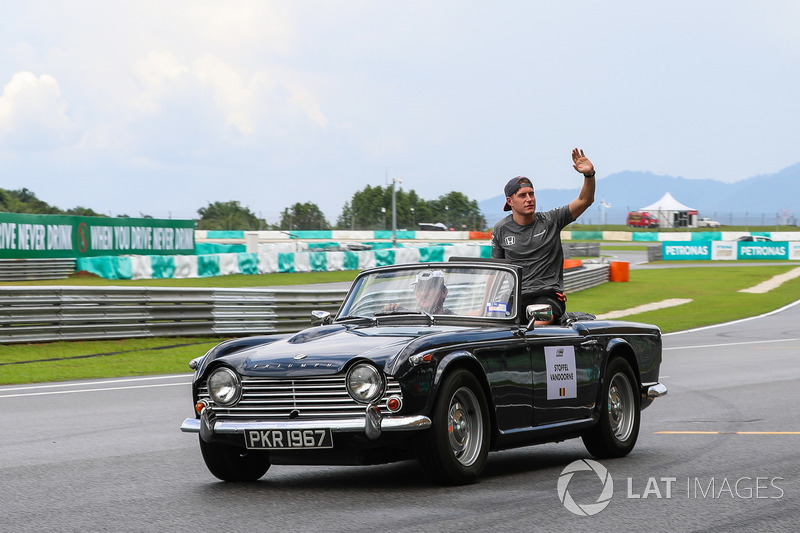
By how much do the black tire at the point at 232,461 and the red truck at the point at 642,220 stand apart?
104 meters

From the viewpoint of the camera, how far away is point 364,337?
653cm

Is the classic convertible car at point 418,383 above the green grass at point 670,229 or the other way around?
the other way around

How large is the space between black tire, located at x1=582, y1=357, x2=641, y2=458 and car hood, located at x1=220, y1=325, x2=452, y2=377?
163 centimetres

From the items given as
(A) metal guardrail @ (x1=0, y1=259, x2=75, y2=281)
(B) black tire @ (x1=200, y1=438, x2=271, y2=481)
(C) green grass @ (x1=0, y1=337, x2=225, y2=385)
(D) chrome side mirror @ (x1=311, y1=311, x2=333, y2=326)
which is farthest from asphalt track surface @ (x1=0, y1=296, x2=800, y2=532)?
(A) metal guardrail @ (x1=0, y1=259, x2=75, y2=281)

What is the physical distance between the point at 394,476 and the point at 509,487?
0.80 metres

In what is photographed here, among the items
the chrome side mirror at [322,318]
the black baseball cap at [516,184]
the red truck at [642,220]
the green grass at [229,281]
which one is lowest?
the green grass at [229,281]

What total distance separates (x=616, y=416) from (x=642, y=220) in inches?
4043

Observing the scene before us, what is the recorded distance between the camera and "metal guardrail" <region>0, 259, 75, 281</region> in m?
36.2

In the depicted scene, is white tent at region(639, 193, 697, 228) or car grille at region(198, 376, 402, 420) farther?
white tent at region(639, 193, 697, 228)

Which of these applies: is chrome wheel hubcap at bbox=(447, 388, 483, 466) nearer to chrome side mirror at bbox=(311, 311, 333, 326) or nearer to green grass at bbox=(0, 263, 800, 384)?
chrome side mirror at bbox=(311, 311, 333, 326)

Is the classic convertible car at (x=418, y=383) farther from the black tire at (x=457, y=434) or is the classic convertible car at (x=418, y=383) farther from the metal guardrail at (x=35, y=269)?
the metal guardrail at (x=35, y=269)

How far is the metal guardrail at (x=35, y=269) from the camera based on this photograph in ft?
119

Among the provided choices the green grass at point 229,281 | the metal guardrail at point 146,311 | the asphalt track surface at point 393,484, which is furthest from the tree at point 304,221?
the asphalt track surface at point 393,484

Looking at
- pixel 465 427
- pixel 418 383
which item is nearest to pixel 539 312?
pixel 465 427
